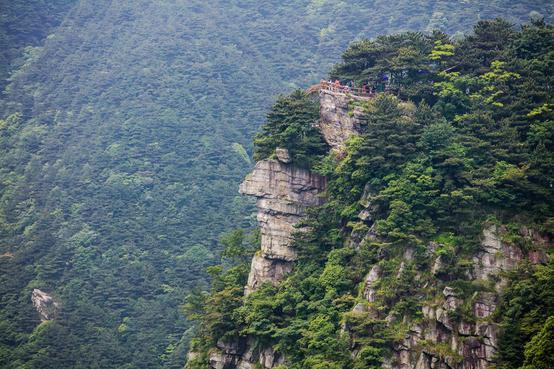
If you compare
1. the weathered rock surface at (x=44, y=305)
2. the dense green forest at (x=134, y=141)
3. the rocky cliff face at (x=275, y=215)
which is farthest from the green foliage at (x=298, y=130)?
the weathered rock surface at (x=44, y=305)

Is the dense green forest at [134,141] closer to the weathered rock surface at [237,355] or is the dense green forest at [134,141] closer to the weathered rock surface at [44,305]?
the weathered rock surface at [44,305]

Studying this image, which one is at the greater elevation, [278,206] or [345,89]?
[345,89]

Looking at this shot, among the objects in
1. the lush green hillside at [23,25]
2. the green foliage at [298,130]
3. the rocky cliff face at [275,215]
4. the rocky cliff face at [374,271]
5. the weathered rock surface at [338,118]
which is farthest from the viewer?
the lush green hillside at [23,25]

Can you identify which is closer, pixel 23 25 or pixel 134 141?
pixel 134 141

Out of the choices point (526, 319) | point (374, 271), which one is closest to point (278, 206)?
point (374, 271)

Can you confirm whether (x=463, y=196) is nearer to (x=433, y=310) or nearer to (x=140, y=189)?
(x=433, y=310)

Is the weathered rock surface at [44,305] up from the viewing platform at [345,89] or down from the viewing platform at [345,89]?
down

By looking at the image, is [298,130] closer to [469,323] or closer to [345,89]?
[345,89]
